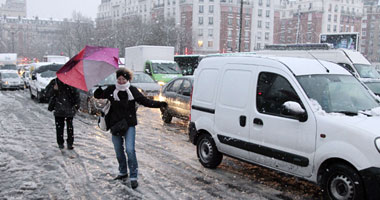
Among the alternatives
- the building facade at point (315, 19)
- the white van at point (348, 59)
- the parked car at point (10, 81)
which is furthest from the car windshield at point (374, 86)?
the building facade at point (315, 19)

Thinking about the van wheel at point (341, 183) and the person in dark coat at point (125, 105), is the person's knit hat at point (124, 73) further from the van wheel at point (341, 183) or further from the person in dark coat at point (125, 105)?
the van wheel at point (341, 183)

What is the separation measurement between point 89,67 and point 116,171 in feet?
7.27

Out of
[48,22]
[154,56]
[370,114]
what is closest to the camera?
[370,114]

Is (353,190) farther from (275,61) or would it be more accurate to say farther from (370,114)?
(275,61)

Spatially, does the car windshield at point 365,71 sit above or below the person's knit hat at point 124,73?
below

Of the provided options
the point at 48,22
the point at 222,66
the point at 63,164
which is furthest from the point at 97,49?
the point at 48,22

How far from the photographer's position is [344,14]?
109 metres

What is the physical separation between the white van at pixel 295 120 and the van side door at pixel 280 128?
0.04 ft

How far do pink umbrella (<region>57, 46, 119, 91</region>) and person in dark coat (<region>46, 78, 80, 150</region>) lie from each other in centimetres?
289

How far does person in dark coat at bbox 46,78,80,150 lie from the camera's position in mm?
7773

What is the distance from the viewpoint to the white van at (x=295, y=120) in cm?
436

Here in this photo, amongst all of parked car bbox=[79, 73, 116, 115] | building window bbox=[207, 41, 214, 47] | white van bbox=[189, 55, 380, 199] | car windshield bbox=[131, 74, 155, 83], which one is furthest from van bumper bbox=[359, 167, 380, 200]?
building window bbox=[207, 41, 214, 47]

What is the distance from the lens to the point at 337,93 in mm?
5176

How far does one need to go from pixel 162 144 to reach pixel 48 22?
174785 mm
